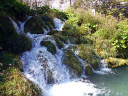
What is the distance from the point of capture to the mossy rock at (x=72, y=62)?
18.3ft

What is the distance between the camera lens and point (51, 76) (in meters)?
4.90

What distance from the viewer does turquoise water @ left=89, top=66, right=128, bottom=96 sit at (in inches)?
176

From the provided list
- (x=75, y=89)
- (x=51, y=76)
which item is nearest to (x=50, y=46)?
(x=51, y=76)

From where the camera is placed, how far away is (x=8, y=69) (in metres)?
3.79

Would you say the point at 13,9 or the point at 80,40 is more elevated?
the point at 13,9

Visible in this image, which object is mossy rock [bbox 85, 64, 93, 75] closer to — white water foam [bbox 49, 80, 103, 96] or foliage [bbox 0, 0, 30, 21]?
white water foam [bbox 49, 80, 103, 96]

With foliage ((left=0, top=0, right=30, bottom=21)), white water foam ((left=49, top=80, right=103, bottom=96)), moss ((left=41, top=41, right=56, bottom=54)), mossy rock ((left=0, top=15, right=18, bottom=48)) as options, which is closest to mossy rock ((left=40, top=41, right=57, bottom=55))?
moss ((left=41, top=41, right=56, bottom=54))

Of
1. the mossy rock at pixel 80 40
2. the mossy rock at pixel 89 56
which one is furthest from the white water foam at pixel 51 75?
the mossy rock at pixel 80 40

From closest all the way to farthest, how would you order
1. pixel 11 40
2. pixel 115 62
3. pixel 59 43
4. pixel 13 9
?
pixel 11 40, pixel 59 43, pixel 115 62, pixel 13 9

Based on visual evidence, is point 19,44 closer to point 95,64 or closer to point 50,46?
point 50,46

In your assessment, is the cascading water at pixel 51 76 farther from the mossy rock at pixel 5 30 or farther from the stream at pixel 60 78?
the mossy rock at pixel 5 30

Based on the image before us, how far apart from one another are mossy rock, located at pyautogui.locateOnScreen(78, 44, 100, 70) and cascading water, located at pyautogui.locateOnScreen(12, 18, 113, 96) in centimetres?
126

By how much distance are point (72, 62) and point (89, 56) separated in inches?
49.2

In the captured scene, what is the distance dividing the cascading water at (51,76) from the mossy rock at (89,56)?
1263 mm
